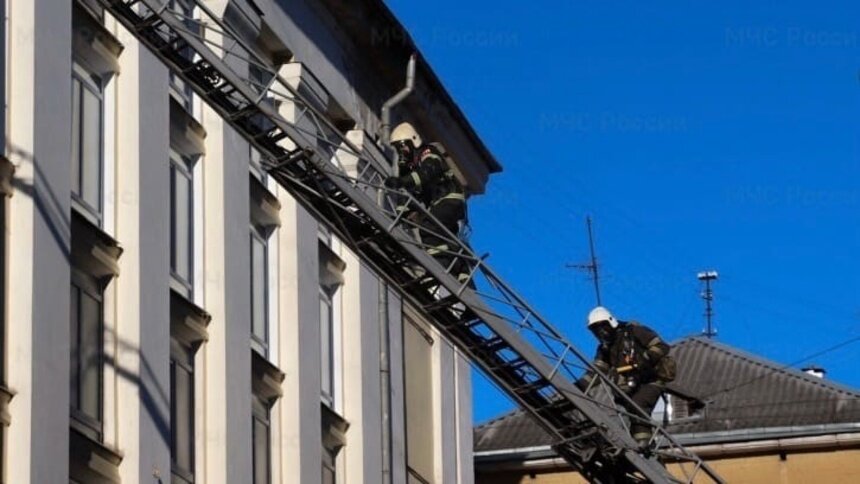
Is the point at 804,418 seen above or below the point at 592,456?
above

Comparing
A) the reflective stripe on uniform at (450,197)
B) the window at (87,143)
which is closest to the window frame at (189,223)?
the window at (87,143)

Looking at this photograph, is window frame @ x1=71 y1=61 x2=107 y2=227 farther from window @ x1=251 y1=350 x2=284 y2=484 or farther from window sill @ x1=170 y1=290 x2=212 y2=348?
window @ x1=251 y1=350 x2=284 y2=484

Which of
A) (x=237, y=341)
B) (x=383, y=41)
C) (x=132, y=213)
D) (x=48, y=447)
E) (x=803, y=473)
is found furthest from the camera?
(x=803, y=473)

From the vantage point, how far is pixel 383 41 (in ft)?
97.0

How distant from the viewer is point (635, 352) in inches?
855

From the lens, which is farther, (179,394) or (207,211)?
(207,211)

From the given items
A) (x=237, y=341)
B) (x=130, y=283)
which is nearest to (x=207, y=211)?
(x=237, y=341)

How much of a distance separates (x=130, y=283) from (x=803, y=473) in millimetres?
17950

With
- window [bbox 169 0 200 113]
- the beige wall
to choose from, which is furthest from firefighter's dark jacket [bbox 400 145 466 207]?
the beige wall

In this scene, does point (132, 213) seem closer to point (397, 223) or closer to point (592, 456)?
point (397, 223)

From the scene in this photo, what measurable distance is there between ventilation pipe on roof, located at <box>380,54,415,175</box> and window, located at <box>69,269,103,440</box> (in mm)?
10450

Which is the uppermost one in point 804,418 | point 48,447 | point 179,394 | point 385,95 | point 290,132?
point 385,95

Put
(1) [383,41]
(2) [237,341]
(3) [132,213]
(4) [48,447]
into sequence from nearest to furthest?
(4) [48,447] → (3) [132,213] → (2) [237,341] → (1) [383,41]

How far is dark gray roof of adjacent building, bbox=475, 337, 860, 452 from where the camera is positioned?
122 feet
